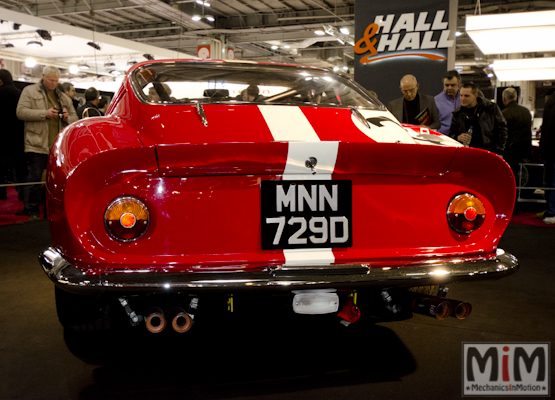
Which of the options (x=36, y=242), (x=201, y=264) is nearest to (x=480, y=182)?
(x=201, y=264)

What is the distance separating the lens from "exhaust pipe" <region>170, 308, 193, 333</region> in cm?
166

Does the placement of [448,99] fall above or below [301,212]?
above

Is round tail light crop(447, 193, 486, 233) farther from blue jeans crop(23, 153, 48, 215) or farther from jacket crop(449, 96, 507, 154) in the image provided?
blue jeans crop(23, 153, 48, 215)

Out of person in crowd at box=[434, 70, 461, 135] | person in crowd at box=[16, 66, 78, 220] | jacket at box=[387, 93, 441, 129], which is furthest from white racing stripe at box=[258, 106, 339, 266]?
person in crowd at box=[16, 66, 78, 220]

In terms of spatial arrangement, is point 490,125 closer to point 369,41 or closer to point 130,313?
point 369,41

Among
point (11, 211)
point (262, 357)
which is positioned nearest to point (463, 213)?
point (262, 357)

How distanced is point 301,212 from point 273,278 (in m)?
0.25

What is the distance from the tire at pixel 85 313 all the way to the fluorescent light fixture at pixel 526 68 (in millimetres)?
10210

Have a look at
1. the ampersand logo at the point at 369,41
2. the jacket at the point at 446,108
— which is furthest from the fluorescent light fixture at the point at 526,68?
the jacket at the point at 446,108

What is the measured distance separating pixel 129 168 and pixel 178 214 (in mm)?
218

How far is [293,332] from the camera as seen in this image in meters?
2.46

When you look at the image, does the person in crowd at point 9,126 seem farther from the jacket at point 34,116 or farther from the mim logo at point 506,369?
the mim logo at point 506,369

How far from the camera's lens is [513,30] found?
703 cm

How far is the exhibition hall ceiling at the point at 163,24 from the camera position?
13477mm
